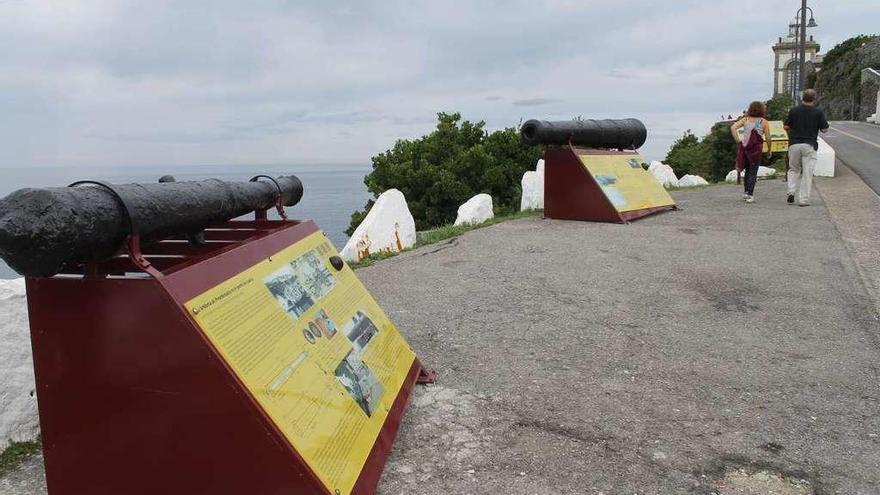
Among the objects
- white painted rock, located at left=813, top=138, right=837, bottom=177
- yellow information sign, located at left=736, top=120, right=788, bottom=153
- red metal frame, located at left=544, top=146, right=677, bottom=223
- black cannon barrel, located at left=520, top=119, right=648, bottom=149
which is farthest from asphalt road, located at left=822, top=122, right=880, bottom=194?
red metal frame, located at left=544, top=146, right=677, bottom=223

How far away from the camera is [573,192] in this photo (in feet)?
32.3

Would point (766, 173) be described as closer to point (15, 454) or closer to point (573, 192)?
point (573, 192)

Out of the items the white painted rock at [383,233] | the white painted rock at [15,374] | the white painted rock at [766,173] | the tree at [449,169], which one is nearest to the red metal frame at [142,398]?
the white painted rock at [15,374]

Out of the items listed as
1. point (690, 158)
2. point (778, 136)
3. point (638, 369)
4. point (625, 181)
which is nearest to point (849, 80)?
point (690, 158)

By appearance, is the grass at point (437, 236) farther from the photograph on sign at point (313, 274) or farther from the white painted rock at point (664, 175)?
the white painted rock at point (664, 175)

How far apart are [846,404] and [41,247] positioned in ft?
12.4

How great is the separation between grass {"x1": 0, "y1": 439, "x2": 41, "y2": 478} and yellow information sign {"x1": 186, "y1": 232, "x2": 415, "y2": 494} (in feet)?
4.60

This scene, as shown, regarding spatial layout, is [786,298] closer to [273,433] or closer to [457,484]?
[457,484]

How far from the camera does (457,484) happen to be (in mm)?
2807

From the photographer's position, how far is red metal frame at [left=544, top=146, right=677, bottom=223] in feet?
31.4

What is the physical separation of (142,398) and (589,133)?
869 centimetres

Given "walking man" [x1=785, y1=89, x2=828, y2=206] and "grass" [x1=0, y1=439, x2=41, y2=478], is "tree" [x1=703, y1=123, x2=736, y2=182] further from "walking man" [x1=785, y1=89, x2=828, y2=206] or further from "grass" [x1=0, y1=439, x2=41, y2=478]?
"grass" [x1=0, y1=439, x2=41, y2=478]

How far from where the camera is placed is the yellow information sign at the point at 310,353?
7.68ft

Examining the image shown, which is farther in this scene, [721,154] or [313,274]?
[721,154]
